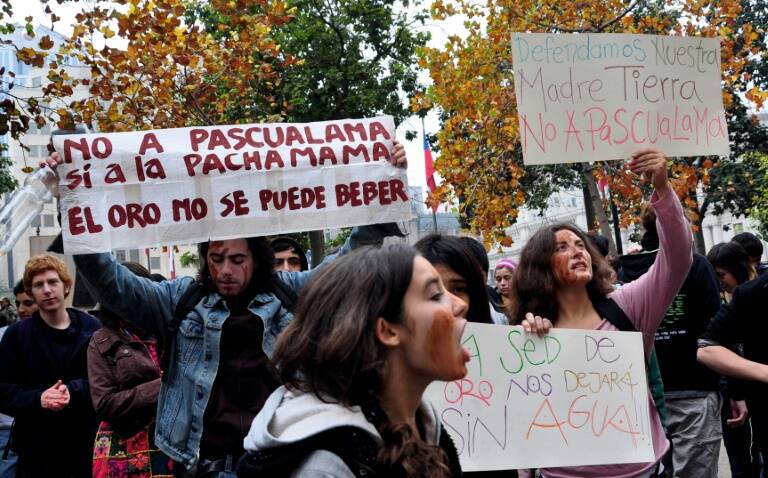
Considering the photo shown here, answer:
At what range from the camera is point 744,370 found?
12.3ft

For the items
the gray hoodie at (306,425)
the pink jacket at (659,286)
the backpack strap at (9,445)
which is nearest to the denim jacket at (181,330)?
the pink jacket at (659,286)

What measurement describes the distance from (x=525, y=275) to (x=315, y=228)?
943 mm

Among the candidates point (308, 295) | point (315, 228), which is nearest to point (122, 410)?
point (315, 228)

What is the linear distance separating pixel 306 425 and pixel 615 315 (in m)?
2.30

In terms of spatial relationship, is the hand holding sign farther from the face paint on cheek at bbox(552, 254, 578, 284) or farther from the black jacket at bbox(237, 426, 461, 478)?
the black jacket at bbox(237, 426, 461, 478)

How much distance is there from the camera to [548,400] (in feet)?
12.3

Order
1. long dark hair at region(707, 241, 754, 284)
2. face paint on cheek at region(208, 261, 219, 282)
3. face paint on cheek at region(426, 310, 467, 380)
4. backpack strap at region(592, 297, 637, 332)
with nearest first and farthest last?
face paint on cheek at region(426, 310, 467, 380) → face paint on cheek at region(208, 261, 219, 282) → backpack strap at region(592, 297, 637, 332) → long dark hair at region(707, 241, 754, 284)

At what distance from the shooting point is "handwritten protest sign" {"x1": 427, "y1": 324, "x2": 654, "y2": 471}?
3682mm

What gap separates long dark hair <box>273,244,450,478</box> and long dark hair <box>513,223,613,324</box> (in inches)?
77.0

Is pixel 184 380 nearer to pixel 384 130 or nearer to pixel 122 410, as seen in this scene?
pixel 122 410

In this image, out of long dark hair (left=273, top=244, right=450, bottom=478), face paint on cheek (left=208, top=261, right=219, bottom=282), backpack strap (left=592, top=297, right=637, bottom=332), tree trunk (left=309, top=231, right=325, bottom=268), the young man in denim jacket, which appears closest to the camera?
long dark hair (left=273, top=244, right=450, bottom=478)

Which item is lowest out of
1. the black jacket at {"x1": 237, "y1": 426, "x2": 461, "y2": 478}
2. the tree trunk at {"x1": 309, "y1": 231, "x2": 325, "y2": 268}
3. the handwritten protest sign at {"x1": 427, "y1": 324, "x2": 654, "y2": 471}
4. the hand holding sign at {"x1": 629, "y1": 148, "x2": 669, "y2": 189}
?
the handwritten protest sign at {"x1": 427, "y1": 324, "x2": 654, "y2": 471}

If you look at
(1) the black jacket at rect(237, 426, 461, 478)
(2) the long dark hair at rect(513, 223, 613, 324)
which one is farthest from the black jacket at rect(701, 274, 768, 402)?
(1) the black jacket at rect(237, 426, 461, 478)

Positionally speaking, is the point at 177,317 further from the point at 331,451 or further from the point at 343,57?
the point at 343,57
